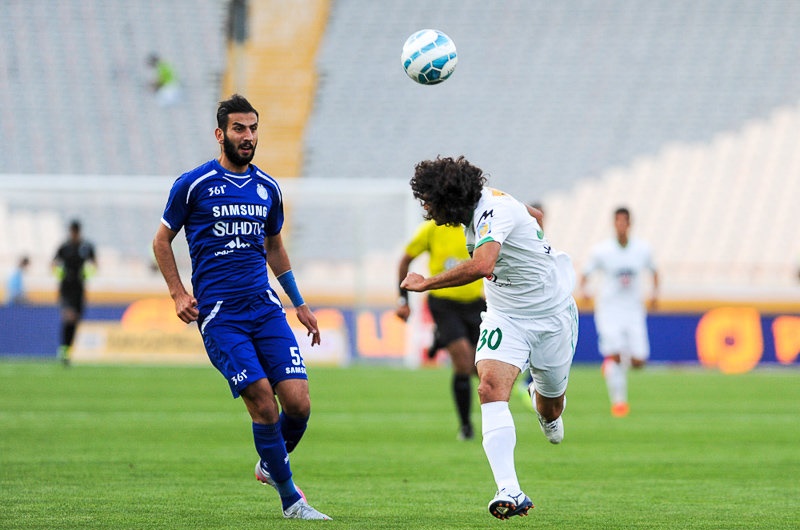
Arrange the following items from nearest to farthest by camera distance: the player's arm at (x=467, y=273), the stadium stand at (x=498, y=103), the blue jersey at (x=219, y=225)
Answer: the player's arm at (x=467, y=273) → the blue jersey at (x=219, y=225) → the stadium stand at (x=498, y=103)

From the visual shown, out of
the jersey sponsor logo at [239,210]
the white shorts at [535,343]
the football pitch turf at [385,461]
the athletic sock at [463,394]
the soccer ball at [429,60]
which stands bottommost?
the football pitch turf at [385,461]

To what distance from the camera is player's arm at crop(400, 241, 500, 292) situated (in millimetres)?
7039

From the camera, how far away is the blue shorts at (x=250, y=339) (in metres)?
7.37

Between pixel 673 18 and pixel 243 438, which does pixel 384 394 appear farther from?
pixel 673 18

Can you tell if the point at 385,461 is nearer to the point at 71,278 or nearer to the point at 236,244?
the point at 236,244

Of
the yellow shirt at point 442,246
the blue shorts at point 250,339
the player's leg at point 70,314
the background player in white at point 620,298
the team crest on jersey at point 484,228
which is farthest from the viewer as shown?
the player's leg at point 70,314

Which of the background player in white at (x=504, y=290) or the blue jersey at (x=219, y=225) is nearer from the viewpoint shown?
the background player in white at (x=504, y=290)

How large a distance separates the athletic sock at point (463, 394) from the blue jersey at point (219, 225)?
5570 mm

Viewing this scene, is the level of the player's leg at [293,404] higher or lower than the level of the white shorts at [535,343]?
lower

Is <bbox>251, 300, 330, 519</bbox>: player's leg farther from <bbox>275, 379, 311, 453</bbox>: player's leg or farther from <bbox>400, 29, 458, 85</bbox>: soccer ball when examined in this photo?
<bbox>400, 29, 458, 85</bbox>: soccer ball

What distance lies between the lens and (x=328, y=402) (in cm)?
1736

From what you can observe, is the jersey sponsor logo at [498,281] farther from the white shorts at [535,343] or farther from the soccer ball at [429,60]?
the soccer ball at [429,60]

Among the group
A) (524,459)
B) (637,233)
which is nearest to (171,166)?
(637,233)

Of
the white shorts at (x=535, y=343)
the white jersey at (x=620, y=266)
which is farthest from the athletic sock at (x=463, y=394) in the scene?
the white shorts at (x=535, y=343)
